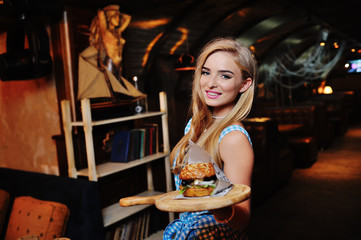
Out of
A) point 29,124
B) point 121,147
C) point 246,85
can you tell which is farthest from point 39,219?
point 246,85

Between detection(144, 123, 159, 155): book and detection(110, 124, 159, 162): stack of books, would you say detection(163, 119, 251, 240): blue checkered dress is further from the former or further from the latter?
detection(144, 123, 159, 155): book

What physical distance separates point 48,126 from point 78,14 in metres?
1.21

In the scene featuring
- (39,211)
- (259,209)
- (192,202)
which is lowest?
(259,209)

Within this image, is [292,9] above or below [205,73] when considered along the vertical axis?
above

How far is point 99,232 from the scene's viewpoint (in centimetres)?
264

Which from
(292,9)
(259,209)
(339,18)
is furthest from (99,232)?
(292,9)

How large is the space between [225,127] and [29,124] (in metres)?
3.10

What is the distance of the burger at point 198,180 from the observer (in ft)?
3.59

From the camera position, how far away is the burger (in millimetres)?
1094

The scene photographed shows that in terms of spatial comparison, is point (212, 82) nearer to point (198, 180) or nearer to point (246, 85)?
point (246, 85)

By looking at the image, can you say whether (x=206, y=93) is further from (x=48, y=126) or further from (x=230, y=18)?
(x=230, y=18)

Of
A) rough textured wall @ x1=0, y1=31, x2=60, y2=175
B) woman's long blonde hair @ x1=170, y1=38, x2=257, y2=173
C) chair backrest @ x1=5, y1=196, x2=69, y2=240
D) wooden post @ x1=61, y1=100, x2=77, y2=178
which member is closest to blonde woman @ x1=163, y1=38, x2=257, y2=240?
woman's long blonde hair @ x1=170, y1=38, x2=257, y2=173

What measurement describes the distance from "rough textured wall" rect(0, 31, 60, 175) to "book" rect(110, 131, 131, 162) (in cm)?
69

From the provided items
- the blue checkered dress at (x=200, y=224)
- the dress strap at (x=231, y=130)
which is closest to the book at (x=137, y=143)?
the blue checkered dress at (x=200, y=224)
